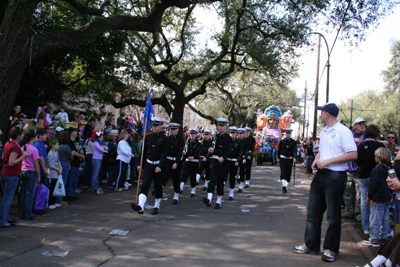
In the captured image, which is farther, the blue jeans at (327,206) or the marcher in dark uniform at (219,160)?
the marcher in dark uniform at (219,160)

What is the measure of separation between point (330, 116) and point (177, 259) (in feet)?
10.5

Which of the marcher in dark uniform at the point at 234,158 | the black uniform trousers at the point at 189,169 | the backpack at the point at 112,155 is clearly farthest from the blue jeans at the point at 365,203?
the backpack at the point at 112,155

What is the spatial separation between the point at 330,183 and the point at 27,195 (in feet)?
19.1

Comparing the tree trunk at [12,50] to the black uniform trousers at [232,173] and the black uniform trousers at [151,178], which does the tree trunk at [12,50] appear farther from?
the black uniform trousers at [232,173]

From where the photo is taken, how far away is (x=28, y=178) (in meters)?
6.92

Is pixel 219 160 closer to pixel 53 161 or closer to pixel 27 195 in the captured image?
pixel 53 161

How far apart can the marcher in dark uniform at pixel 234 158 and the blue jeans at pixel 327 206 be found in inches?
196

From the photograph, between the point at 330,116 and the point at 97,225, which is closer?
the point at 330,116

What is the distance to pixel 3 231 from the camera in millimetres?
5984

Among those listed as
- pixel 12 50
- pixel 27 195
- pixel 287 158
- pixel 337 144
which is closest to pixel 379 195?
pixel 337 144

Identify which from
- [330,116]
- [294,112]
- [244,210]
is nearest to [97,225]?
[244,210]

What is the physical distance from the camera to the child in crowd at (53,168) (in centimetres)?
816

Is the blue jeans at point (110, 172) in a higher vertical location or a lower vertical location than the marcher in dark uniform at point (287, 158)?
lower

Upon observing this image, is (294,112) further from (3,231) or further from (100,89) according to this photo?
(3,231)
